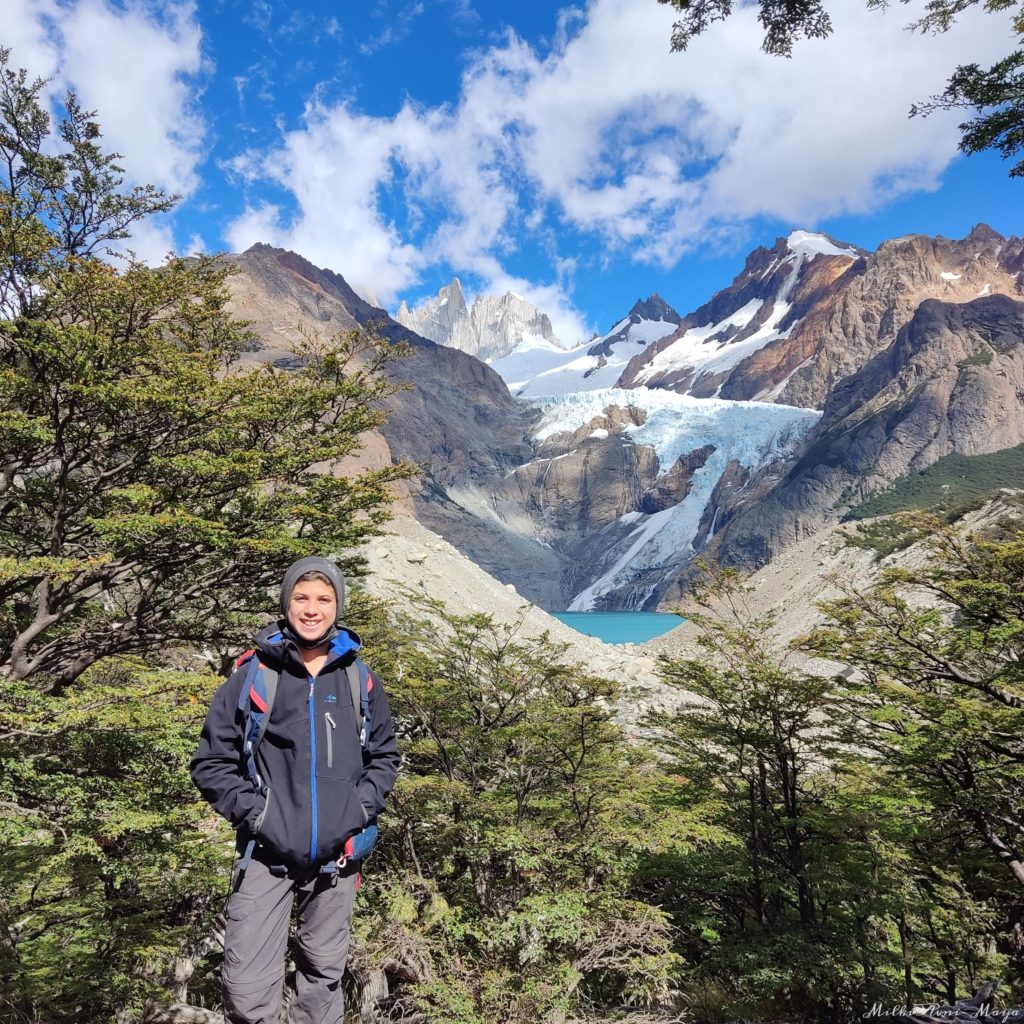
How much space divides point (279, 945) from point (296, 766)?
28.9 inches

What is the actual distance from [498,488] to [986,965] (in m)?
151

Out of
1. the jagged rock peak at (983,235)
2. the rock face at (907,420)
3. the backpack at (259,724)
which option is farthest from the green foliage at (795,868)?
the jagged rock peak at (983,235)

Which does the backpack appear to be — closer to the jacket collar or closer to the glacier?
the jacket collar

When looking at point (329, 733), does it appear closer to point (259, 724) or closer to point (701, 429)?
point (259, 724)

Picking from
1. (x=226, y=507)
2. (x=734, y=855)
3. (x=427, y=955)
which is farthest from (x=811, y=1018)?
(x=226, y=507)

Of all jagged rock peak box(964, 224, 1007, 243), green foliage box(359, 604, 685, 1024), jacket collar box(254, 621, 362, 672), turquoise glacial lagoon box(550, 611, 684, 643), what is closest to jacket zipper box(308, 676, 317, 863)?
jacket collar box(254, 621, 362, 672)

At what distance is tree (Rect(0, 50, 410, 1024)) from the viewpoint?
557cm

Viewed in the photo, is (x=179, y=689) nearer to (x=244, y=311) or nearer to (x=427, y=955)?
(x=427, y=955)

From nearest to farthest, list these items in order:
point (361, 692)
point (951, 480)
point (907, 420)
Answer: point (361, 692) < point (951, 480) < point (907, 420)

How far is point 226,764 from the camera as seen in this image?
2492mm

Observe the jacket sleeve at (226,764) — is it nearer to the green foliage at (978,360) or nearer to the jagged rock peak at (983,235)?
the green foliage at (978,360)

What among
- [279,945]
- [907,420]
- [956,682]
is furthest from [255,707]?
[907,420]

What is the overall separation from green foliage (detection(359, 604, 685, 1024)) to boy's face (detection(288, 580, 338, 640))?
462cm

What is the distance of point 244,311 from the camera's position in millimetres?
102312
